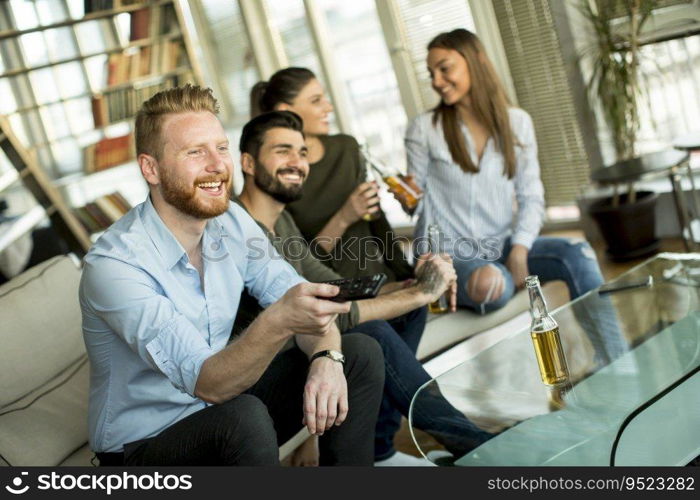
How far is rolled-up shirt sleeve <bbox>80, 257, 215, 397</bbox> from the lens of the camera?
1605 millimetres

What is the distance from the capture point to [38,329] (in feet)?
6.93

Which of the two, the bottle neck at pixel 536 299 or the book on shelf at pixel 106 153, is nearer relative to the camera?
the bottle neck at pixel 536 299

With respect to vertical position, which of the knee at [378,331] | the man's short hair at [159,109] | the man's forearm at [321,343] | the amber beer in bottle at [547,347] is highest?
the man's short hair at [159,109]

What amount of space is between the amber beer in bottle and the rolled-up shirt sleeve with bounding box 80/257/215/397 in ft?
2.24

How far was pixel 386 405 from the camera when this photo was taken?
94.0 inches

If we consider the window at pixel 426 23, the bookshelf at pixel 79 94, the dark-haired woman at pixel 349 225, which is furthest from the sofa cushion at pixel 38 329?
the window at pixel 426 23

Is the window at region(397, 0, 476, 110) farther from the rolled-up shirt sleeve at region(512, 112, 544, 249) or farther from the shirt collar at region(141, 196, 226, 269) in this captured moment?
the shirt collar at region(141, 196, 226, 269)

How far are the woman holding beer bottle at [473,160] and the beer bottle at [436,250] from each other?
0.22 meters

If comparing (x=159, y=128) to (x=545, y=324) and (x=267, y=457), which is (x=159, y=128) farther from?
(x=545, y=324)

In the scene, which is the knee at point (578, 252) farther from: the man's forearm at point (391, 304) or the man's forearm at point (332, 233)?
the man's forearm at point (332, 233)

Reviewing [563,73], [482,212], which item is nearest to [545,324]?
[482,212]

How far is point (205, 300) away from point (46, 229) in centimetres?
313

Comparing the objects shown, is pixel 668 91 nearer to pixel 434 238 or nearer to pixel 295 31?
pixel 434 238

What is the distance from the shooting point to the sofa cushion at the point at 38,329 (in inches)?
79.9
